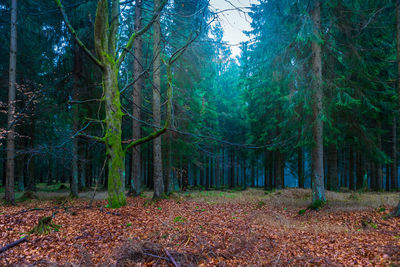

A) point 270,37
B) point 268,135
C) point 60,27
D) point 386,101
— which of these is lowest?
point 268,135

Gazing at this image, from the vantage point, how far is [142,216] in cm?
747

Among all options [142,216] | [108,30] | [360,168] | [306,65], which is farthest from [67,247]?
[360,168]

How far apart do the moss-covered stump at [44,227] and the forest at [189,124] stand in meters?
0.03

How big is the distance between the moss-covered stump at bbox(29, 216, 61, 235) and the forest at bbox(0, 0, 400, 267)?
29mm

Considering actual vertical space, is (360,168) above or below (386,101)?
below

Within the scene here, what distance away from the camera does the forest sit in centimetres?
504

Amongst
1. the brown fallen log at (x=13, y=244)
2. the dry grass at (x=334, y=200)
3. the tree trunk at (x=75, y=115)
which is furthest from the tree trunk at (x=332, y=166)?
the brown fallen log at (x=13, y=244)

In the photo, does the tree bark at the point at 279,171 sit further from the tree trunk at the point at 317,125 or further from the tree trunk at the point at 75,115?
the tree trunk at the point at 75,115

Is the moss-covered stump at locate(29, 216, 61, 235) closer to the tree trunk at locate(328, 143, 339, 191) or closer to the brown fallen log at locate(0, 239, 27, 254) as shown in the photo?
the brown fallen log at locate(0, 239, 27, 254)

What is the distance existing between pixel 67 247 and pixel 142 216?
2.72m

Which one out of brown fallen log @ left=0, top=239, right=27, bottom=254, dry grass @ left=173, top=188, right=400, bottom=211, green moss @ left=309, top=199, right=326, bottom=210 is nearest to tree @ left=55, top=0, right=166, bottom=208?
brown fallen log @ left=0, top=239, right=27, bottom=254

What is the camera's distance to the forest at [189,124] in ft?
16.5

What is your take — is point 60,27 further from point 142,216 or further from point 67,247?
point 67,247

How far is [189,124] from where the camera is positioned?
54.9 ft
